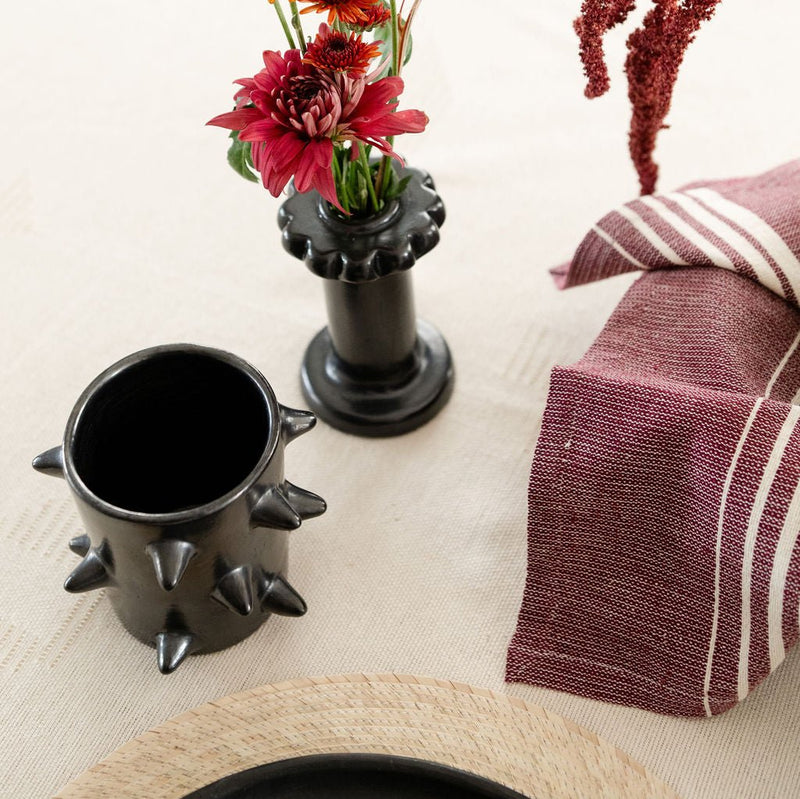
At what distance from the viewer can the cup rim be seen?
326mm

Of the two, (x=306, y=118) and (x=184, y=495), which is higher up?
(x=306, y=118)

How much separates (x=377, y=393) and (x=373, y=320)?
0.05 meters

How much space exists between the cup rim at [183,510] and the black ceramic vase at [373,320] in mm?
58

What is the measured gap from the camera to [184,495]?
43 cm

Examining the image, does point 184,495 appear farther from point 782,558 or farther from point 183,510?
point 782,558

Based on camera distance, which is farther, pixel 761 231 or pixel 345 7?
pixel 761 231

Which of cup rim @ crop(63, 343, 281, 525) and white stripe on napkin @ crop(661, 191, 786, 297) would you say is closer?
cup rim @ crop(63, 343, 281, 525)

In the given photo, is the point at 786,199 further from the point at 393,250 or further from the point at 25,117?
the point at 25,117

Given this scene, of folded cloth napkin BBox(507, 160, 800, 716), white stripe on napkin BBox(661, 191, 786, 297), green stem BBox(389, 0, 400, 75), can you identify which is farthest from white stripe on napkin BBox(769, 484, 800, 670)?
green stem BBox(389, 0, 400, 75)

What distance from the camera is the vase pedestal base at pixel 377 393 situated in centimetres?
48

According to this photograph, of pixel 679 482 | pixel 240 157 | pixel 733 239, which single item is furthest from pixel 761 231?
pixel 240 157

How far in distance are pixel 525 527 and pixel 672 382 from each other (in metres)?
0.10

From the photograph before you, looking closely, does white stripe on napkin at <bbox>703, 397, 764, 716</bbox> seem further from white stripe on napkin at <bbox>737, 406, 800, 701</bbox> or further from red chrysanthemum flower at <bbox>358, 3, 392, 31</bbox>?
red chrysanthemum flower at <bbox>358, 3, 392, 31</bbox>

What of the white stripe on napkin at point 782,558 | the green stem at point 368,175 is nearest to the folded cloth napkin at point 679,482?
the white stripe on napkin at point 782,558
